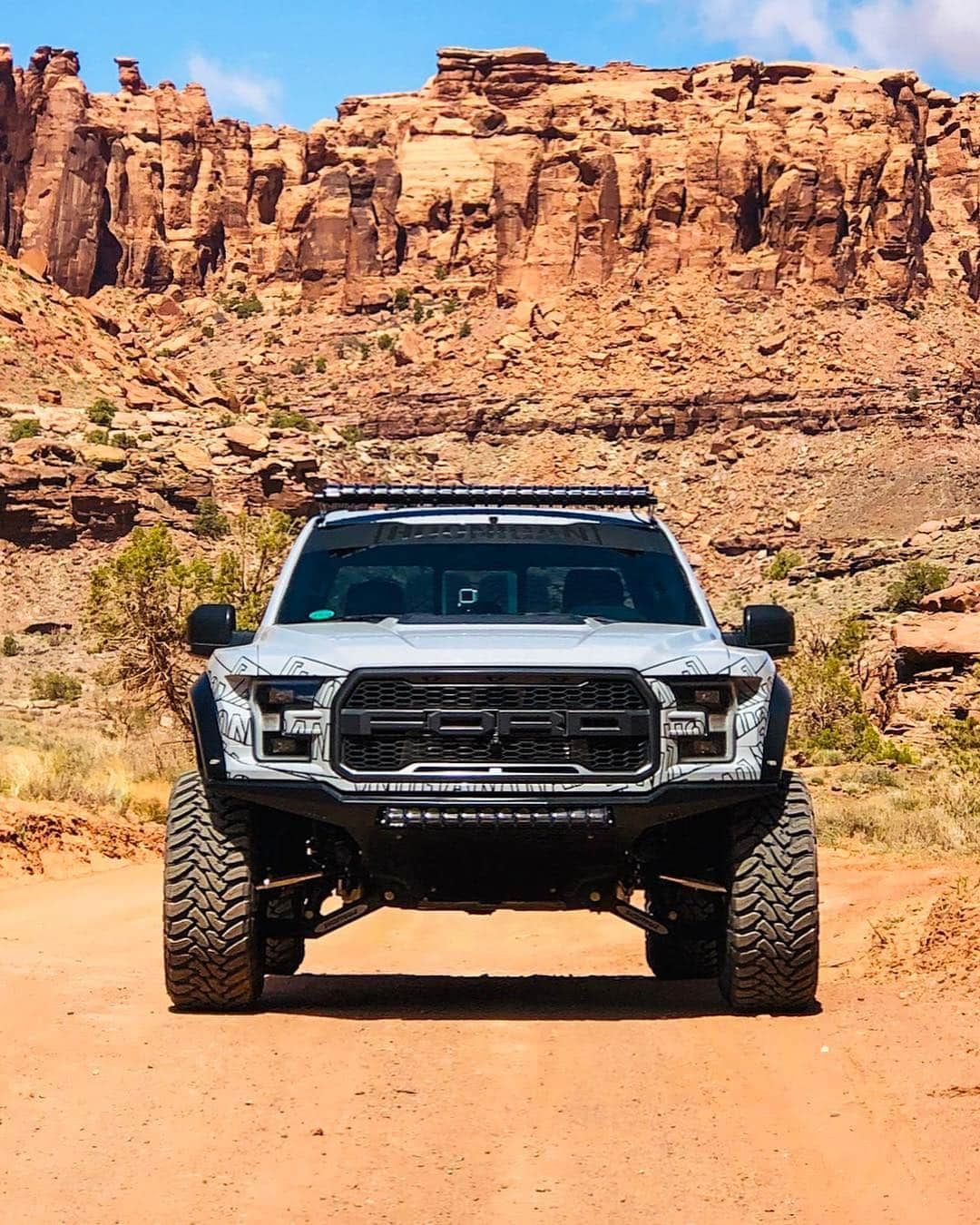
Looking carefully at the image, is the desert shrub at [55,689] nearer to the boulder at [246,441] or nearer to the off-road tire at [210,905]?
the boulder at [246,441]

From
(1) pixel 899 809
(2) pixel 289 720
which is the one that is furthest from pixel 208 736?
(1) pixel 899 809

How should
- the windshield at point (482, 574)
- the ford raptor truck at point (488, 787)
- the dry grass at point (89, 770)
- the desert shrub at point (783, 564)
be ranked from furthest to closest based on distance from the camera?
the desert shrub at point (783, 564) → the dry grass at point (89, 770) → the windshield at point (482, 574) → the ford raptor truck at point (488, 787)

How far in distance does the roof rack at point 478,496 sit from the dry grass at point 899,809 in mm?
10287

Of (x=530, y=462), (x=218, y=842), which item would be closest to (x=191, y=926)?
(x=218, y=842)

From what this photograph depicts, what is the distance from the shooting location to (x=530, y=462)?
364 feet

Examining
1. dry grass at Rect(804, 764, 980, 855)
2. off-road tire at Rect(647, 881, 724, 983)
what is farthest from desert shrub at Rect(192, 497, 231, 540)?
off-road tire at Rect(647, 881, 724, 983)

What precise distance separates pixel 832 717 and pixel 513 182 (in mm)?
103208

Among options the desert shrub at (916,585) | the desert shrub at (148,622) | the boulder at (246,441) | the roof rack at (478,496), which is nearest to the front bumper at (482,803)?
the roof rack at (478,496)

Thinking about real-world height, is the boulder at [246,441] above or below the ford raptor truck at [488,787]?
below

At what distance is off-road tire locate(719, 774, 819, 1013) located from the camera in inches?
327

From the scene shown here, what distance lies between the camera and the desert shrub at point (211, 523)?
6719 centimetres

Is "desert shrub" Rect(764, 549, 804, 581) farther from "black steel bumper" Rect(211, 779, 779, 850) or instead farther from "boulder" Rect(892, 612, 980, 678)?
"black steel bumper" Rect(211, 779, 779, 850)

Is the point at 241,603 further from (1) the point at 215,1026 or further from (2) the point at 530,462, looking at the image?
(2) the point at 530,462

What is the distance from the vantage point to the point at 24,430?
231 ft
